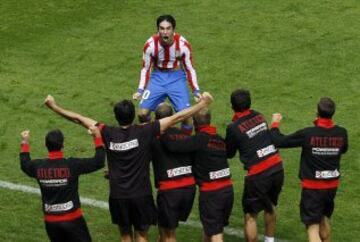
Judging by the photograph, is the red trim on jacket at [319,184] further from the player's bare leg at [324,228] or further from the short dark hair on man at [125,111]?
the short dark hair on man at [125,111]

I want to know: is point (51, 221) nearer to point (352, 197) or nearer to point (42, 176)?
point (42, 176)

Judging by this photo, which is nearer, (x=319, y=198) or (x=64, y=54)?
(x=319, y=198)

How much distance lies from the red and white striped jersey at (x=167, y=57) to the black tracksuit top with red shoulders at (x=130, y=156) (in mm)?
4467

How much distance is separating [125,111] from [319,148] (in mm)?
2517

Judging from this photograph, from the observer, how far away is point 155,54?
16812 millimetres

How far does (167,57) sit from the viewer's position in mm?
16891

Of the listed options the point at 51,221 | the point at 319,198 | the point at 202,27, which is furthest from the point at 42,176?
the point at 202,27

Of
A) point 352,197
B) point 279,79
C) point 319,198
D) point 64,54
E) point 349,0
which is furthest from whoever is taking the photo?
point 349,0

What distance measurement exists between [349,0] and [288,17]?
1.69m

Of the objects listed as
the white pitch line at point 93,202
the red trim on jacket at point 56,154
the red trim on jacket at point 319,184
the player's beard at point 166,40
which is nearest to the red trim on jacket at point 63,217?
the red trim on jacket at point 56,154

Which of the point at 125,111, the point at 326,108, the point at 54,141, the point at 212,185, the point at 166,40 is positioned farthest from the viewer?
the point at 166,40

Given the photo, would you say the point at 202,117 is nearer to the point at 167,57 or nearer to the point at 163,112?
the point at 163,112

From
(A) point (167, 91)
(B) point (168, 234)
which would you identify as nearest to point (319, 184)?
(B) point (168, 234)

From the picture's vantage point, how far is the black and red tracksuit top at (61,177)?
473 inches
